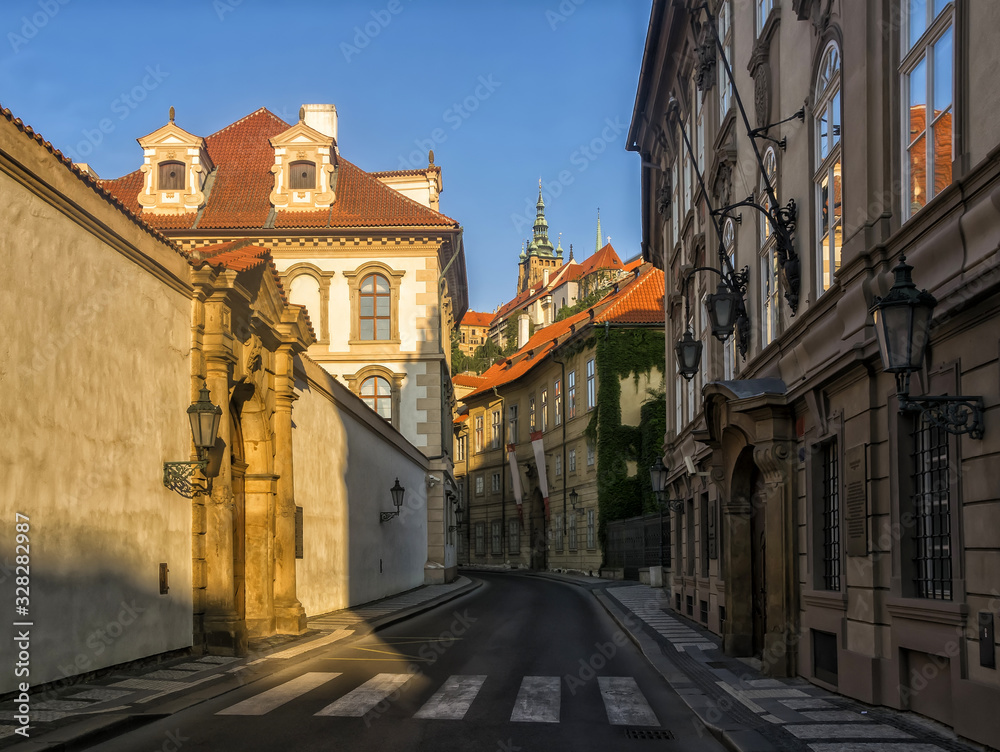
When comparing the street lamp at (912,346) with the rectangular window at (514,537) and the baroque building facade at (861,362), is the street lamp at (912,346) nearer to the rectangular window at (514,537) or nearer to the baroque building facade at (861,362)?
the baroque building facade at (861,362)

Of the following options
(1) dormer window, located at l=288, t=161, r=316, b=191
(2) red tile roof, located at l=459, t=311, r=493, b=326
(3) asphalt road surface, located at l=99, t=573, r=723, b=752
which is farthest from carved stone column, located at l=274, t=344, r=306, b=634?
(2) red tile roof, located at l=459, t=311, r=493, b=326

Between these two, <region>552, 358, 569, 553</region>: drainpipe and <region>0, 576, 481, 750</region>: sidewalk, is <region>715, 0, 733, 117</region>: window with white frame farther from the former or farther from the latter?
<region>552, 358, 569, 553</region>: drainpipe

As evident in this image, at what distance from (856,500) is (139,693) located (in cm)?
756

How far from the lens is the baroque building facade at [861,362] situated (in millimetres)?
8070

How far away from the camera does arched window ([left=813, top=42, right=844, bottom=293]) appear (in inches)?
475

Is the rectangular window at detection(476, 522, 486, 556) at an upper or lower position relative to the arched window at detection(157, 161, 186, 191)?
lower

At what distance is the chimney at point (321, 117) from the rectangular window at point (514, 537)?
1141 inches

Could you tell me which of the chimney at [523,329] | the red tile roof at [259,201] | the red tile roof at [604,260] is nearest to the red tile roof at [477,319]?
the red tile roof at [604,260]

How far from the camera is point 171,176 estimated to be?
1597 inches

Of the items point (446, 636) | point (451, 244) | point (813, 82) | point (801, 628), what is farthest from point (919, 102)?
point (451, 244)

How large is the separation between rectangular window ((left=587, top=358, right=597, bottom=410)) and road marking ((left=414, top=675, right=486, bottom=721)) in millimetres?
35025

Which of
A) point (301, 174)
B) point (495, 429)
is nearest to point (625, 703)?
point (301, 174)

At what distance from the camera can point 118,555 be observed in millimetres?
12484

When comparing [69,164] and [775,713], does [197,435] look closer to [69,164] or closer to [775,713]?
[69,164]
